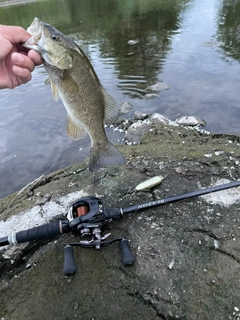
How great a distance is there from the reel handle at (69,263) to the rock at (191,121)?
505cm

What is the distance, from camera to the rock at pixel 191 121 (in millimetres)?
7203

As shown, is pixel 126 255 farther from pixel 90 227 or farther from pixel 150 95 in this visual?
pixel 150 95

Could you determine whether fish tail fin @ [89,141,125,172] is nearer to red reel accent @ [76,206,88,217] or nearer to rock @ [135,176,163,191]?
red reel accent @ [76,206,88,217]

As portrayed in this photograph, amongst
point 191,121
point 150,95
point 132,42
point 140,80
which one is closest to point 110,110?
point 191,121

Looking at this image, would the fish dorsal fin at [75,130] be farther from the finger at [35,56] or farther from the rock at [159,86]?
the rock at [159,86]

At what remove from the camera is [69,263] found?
9.10 ft

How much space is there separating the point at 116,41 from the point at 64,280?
43.8 feet

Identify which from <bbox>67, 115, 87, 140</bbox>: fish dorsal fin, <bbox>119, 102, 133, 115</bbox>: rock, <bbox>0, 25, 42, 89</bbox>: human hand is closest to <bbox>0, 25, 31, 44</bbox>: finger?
<bbox>0, 25, 42, 89</bbox>: human hand

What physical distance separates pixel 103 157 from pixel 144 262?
1122 mm

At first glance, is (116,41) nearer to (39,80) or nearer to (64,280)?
(39,80)

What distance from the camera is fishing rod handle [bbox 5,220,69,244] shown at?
9.53 feet

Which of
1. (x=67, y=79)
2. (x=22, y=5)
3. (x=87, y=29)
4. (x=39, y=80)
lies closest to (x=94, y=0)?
(x=22, y=5)

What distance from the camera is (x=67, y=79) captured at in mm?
2783

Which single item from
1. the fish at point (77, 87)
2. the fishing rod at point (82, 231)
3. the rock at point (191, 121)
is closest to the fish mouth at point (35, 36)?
the fish at point (77, 87)
